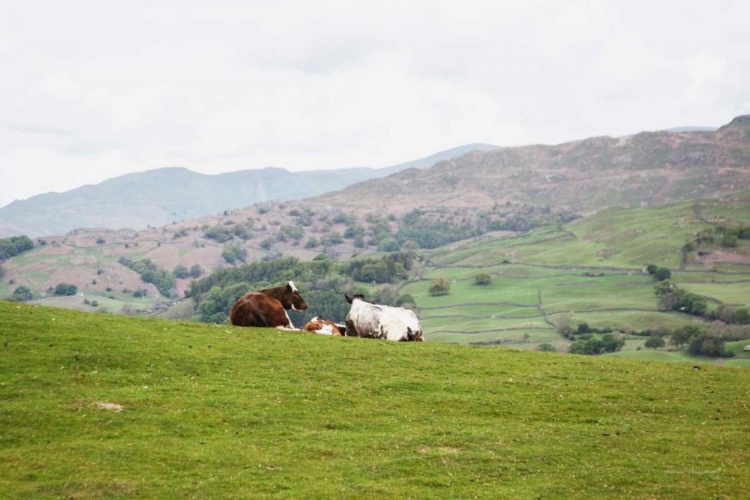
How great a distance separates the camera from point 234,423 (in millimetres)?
15984

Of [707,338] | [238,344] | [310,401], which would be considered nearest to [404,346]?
[238,344]

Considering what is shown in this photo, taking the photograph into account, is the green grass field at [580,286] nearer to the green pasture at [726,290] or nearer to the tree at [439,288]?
the green pasture at [726,290]

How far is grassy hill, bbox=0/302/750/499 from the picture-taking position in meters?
13.4

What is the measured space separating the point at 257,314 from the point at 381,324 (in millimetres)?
4778

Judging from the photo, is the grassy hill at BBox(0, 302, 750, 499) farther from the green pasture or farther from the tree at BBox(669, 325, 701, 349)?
the green pasture

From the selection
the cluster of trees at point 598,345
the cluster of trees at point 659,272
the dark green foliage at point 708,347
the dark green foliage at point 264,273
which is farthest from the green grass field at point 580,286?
the dark green foliage at point 264,273

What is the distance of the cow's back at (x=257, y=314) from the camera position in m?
27.3

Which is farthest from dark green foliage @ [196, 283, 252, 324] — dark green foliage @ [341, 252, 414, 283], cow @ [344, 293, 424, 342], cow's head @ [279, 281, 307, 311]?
cow @ [344, 293, 424, 342]

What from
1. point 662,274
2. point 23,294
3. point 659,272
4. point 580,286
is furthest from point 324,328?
point 23,294

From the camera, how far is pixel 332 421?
16.7 meters

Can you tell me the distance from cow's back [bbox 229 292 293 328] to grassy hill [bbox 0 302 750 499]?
3.61 m

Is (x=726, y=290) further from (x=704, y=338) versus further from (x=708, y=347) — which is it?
(x=708, y=347)

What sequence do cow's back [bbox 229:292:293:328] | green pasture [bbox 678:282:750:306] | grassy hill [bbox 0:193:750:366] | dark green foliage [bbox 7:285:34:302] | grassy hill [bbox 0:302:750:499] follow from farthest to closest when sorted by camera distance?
dark green foliage [bbox 7:285:34:302] → grassy hill [bbox 0:193:750:366] → green pasture [bbox 678:282:750:306] → cow's back [bbox 229:292:293:328] → grassy hill [bbox 0:302:750:499]

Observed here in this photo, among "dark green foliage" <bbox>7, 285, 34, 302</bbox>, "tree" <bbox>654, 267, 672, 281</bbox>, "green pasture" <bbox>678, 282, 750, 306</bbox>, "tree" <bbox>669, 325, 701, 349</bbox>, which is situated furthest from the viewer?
"dark green foliage" <bbox>7, 285, 34, 302</bbox>
